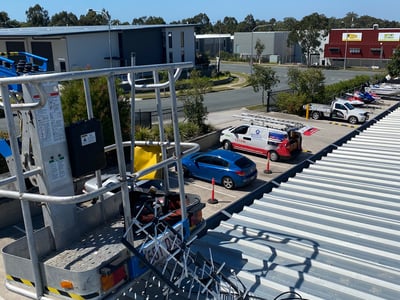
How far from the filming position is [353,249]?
244 inches

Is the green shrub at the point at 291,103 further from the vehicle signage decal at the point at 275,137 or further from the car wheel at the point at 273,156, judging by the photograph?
the car wheel at the point at 273,156

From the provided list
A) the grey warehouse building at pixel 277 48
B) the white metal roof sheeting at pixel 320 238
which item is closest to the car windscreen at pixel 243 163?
the white metal roof sheeting at pixel 320 238

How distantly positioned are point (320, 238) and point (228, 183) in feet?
34.5

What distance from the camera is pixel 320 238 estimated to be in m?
6.55

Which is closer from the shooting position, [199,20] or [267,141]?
[267,141]

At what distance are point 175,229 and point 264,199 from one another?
3409 mm

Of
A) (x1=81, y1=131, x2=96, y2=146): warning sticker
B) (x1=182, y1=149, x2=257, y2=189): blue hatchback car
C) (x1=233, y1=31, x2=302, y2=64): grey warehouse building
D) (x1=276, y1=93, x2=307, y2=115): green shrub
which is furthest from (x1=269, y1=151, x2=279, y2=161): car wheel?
(x1=233, y1=31, x2=302, y2=64): grey warehouse building

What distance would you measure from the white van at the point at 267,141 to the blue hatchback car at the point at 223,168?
3466mm

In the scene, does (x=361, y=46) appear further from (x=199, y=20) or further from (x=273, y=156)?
(x=199, y=20)

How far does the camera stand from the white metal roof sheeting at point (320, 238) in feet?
17.7

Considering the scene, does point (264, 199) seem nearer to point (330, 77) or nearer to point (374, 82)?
point (374, 82)

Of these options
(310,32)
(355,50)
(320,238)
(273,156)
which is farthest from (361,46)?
(320,238)

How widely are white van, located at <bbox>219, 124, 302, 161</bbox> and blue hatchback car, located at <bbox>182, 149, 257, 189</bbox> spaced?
347 centimetres

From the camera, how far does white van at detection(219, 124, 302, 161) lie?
20391 mm
